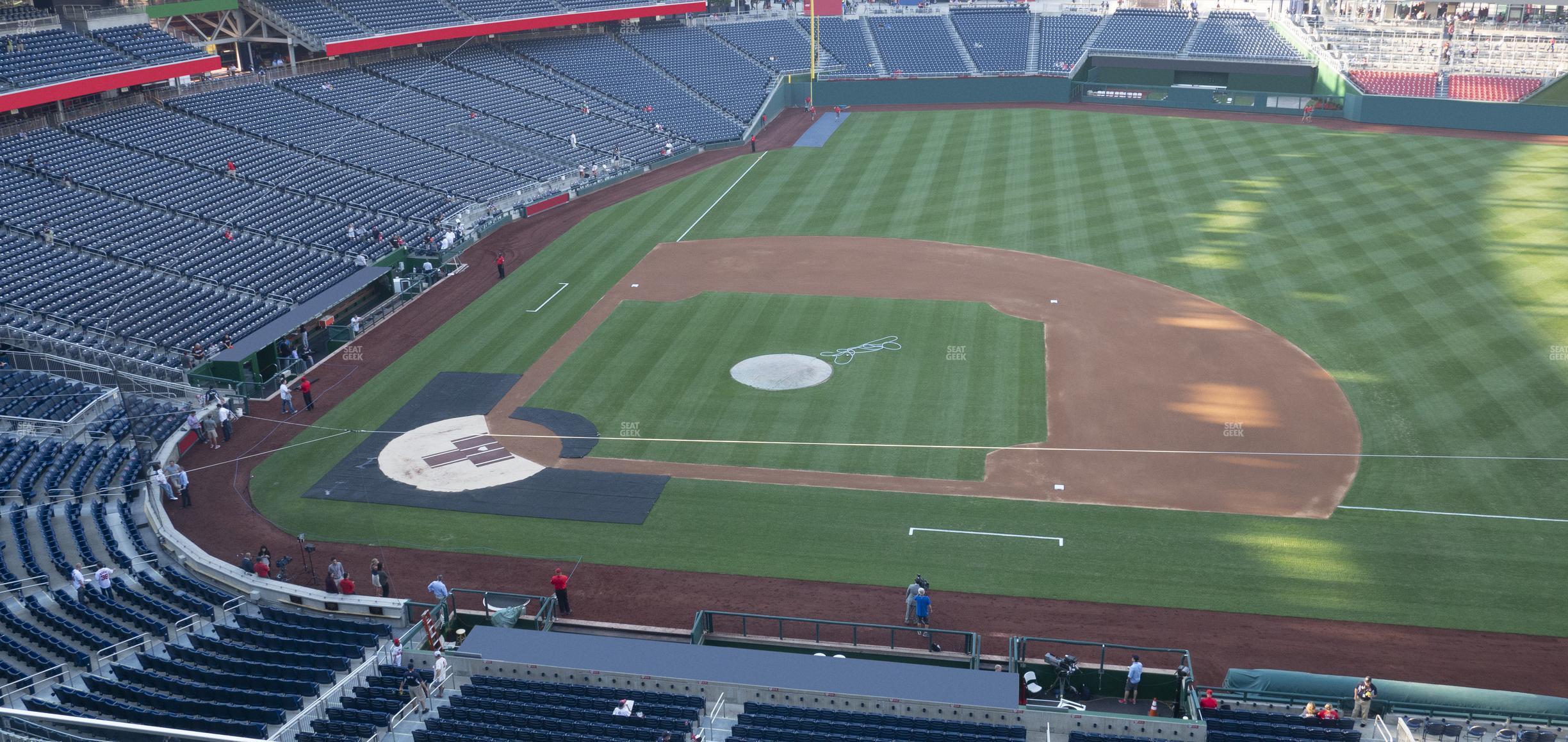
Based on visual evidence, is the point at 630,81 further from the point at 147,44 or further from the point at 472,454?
the point at 472,454

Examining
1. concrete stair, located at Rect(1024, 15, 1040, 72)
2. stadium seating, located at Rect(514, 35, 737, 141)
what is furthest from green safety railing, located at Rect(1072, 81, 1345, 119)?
stadium seating, located at Rect(514, 35, 737, 141)

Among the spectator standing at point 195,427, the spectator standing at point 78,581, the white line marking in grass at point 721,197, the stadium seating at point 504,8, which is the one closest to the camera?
the spectator standing at point 78,581

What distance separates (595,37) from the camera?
2936 inches

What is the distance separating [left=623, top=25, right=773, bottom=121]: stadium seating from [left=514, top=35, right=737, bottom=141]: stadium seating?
129cm

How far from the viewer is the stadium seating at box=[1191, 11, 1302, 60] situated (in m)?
71.6

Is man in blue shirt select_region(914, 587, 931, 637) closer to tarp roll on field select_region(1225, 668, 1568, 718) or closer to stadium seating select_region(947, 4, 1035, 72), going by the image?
tarp roll on field select_region(1225, 668, 1568, 718)

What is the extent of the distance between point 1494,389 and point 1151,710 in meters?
19.0

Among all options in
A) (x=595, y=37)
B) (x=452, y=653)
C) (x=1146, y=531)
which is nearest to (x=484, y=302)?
(x=452, y=653)

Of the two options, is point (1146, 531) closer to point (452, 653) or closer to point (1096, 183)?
point (452, 653)

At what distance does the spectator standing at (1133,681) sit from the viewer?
1952cm

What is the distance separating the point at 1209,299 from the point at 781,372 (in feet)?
51.4

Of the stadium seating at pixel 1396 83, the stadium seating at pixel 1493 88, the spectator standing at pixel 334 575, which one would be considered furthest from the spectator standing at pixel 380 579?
the stadium seating at pixel 1493 88

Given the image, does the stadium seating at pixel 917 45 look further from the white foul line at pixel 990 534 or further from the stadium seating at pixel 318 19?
the white foul line at pixel 990 534

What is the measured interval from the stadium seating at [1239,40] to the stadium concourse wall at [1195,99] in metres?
1.68
